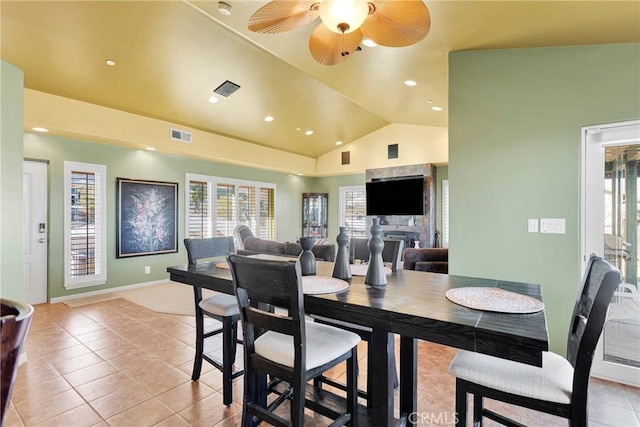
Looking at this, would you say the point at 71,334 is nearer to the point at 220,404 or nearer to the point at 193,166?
the point at 220,404

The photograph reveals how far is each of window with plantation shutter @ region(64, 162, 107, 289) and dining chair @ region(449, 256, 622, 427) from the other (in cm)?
561

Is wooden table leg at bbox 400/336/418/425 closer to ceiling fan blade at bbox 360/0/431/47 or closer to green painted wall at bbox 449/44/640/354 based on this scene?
green painted wall at bbox 449/44/640/354

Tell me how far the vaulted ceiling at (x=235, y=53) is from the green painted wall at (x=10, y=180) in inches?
26.1

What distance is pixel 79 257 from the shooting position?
4.98m

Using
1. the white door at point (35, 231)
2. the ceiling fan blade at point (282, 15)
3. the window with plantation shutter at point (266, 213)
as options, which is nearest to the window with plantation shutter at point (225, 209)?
Result: the window with plantation shutter at point (266, 213)

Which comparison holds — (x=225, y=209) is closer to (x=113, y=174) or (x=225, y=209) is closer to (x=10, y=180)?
(x=113, y=174)

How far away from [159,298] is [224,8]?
4101 mm

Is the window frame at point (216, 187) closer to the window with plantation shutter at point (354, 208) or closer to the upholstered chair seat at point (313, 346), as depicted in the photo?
the window with plantation shutter at point (354, 208)

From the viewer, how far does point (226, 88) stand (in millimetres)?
4883

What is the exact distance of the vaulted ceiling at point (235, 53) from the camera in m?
2.32

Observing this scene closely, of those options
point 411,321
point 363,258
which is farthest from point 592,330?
point 363,258

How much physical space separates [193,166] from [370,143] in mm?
4115

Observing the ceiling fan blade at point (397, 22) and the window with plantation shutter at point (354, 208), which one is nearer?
the ceiling fan blade at point (397, 22)

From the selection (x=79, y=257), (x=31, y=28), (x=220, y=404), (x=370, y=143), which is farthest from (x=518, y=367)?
(x=370, y=143)
